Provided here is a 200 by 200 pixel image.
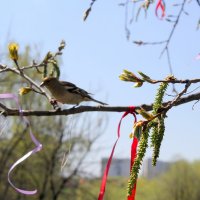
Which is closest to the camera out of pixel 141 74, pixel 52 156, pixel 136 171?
pixel 136 171

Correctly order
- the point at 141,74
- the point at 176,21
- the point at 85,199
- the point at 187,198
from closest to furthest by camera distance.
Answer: the point at 141,74, the point at 176,21, the point at 85,199, the point at 187,198

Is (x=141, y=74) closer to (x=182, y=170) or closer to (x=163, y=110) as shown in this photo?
(x=163, y=110)

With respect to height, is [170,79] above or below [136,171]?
above

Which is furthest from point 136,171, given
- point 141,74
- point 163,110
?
point 141,74

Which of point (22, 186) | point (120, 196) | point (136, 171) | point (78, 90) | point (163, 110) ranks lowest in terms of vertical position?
point (136, 171)

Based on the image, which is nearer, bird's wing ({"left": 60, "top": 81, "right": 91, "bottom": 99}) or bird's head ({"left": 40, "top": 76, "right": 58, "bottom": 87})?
bird's head ({"left": 40, "top": 76, "right": 58, "bottom": 87})

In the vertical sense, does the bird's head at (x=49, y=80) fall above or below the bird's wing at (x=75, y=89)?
below

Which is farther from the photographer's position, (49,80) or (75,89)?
(75,89)

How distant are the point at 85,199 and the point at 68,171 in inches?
81.5

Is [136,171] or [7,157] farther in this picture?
[7,157]

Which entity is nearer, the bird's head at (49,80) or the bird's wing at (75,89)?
the bird's head at (49,80)

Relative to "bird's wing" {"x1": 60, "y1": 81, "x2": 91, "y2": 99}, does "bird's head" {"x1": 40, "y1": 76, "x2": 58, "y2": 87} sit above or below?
below

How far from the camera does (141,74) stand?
35.7 inches

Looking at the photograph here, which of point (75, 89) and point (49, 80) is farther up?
point (75, 89)
